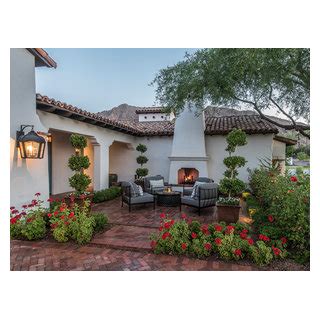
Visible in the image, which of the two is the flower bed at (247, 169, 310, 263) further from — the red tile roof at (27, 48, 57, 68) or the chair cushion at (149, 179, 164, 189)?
the red tile roof at (27, 48, 57, 68)

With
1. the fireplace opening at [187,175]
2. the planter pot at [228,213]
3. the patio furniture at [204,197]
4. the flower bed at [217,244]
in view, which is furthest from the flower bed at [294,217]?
the fireplace opening at [187,175]

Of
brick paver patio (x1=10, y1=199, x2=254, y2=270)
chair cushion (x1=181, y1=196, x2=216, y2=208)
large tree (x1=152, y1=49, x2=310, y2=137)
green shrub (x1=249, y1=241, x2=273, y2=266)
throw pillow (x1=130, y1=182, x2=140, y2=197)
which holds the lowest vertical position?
brick paver patio (x1=10, y1=199, x2=254, y2=270)

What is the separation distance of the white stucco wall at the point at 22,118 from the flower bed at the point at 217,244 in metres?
3.53

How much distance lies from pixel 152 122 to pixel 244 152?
296 inches

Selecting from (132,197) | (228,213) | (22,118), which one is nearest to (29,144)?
(22,118)

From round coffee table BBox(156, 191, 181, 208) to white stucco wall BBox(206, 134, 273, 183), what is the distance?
4.38m

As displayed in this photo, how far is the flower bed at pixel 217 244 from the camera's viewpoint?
11.7 feet

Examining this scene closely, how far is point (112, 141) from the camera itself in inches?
413

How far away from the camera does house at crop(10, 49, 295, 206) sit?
512cm

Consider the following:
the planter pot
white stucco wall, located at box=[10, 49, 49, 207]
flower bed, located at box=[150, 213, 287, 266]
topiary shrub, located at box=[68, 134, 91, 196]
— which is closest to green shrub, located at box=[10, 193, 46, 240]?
white stucco wall, located at box=[10, 49, 49, 207]

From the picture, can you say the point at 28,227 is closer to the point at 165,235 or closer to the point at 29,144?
the point at 29,144

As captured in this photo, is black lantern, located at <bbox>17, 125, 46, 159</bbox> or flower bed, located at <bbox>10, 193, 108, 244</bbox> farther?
black lantern, located at <bbox>17, 125, 46, 159</bbox>

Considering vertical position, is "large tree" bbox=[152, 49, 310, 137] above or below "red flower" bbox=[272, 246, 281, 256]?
above
